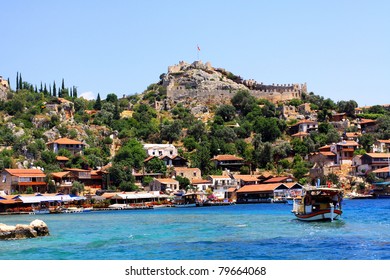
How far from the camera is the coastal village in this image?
77125 mm

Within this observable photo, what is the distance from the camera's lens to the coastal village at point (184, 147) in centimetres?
7712

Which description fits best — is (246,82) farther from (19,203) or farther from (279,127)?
(19,203)

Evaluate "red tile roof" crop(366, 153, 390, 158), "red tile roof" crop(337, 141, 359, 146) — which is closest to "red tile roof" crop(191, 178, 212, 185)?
"red tile roof" crop(337, 141, 359, 146)

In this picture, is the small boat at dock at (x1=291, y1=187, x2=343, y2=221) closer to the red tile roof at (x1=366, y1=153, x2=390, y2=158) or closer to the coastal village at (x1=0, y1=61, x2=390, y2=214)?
the coastal village at (x1=0, y1=61, x2=390, y2=214)

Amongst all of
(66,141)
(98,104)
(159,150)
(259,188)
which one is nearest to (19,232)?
(259,188)

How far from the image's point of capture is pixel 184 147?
94.9 metres

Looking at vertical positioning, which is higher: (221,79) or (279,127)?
(221,79)

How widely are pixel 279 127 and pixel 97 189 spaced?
112ft

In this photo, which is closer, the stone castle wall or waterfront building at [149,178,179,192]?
waterfront building at [149,178,179,192]

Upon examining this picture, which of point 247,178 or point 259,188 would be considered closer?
point 259,188

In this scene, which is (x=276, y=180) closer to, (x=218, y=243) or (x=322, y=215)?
(x=322, y=215)

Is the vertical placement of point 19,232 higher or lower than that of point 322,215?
higher
